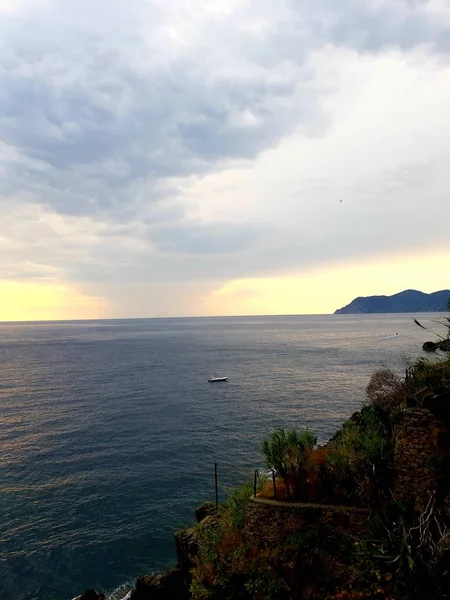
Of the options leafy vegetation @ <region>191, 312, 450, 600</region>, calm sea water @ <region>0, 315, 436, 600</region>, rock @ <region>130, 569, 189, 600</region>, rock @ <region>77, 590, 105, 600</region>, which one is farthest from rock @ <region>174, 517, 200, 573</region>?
rock @ <region>77, 590, 105, 600</region>

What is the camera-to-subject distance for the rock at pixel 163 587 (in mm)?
22562

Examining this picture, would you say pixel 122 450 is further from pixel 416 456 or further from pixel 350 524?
pixel 416 456

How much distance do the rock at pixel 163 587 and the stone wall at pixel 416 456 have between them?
13835 mm

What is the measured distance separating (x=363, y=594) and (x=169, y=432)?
133 feet

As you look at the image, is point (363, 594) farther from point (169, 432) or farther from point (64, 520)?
point (169, 432)

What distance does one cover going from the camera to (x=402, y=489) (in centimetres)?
1741

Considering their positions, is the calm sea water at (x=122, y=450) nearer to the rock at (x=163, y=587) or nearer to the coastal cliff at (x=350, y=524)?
the rock at (x=163, y=587)

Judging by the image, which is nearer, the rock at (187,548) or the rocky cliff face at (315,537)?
the rocky cliff face at (315,537)

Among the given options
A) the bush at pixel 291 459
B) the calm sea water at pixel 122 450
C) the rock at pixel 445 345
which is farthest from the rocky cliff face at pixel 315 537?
the calm sea water at pixel 122 450

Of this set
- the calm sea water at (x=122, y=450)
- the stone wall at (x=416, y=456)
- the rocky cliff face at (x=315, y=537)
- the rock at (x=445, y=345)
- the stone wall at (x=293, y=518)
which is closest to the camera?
the rocky cliff face at (x=315, y=537)

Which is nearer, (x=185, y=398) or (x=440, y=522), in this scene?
(x=440, y=522)

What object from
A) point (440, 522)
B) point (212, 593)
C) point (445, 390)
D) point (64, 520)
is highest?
point (445, 390)

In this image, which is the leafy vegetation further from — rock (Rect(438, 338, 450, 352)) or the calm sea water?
the calm sea water

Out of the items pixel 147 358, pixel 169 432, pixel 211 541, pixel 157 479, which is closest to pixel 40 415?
pixel 169 432
